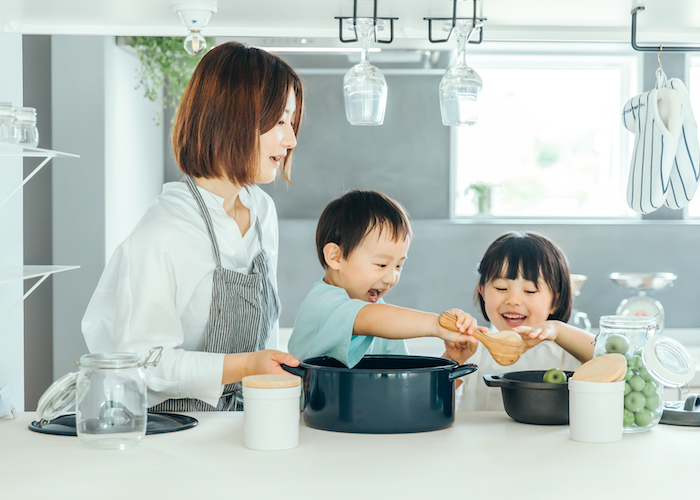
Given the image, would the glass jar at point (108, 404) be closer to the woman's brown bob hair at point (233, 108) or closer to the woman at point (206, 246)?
the woman at point (206, 246)

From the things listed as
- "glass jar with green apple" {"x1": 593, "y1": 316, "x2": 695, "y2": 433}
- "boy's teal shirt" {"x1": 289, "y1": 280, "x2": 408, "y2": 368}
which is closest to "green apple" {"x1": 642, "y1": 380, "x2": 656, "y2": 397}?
"glass jar with green apple" {"x1": 593, "y1": 316, "x2": 695, "y2": 433}

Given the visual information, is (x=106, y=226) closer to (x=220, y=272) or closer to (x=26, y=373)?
(x=26, y=373)

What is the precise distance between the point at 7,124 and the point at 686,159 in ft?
4.05

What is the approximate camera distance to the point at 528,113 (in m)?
3.43

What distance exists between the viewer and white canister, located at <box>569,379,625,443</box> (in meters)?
1.01

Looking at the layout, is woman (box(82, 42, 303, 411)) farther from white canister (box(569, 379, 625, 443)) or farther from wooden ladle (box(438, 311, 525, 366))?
white canister (box(569, 379, 625, 443))

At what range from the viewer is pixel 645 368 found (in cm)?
107

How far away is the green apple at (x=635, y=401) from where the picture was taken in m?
1.06

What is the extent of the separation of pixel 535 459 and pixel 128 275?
2.57 feet

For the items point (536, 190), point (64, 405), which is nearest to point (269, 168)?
point (64, 405)

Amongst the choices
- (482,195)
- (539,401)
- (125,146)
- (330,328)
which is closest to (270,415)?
(330,328)

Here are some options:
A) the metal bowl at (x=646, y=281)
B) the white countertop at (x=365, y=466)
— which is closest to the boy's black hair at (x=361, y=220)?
the white countertop at (x=365, y=466)

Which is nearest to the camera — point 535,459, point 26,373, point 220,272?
point 535,459

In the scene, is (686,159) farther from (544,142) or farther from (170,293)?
(544,142)
